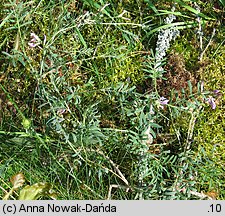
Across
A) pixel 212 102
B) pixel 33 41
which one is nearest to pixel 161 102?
pixel 212 102

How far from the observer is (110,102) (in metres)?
2.95

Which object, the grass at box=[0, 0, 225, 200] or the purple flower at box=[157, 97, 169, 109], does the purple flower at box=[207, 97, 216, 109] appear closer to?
the grass at box=[0, 0, 225, 200]

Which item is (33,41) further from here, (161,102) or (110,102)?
(161,102)

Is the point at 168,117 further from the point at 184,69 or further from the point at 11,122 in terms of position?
the point at 11,122

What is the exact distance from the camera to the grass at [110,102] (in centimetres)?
268

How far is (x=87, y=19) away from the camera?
2.71m

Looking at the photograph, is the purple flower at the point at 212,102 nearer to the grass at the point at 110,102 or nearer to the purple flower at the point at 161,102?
the grass at the point at 110,102

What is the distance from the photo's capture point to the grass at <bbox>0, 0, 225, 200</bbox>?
2.68 meters

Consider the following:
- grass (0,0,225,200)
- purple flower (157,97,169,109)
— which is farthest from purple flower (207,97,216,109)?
purple flower (157,97,169,109)

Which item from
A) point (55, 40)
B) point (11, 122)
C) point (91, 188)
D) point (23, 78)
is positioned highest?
point (55, 40)

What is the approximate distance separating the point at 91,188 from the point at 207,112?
28.9 inches

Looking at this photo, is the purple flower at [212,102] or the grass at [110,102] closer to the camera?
the grass at [110,102]

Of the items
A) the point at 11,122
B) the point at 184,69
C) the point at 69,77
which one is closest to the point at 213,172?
the point at 184,69

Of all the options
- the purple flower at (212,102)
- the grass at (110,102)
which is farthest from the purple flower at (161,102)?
the purple flower at (212,102)
